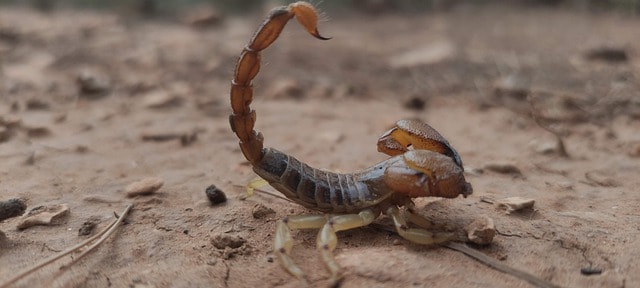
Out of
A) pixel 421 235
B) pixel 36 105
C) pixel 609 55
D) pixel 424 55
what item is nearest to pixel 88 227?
pixel 421 235

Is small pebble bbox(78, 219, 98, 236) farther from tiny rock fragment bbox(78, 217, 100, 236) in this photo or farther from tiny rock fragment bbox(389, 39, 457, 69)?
tiny rock fragment bbox(389, 39, 457, 69)

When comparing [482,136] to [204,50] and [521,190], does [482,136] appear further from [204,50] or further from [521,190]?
[204,50]

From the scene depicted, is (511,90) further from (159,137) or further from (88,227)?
(88,227)

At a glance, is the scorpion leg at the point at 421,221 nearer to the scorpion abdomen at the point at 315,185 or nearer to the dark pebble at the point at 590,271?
the scorpion abdomen at the point at 315,185

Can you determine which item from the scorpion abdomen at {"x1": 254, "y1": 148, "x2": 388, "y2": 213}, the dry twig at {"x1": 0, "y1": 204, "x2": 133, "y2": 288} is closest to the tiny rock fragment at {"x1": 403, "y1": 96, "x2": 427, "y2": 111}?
the scorpion abdomen at {"x1": 254, "y1": 148, "x2": 388, "y2": 213}

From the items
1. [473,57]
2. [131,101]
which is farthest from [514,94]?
[131,101]
